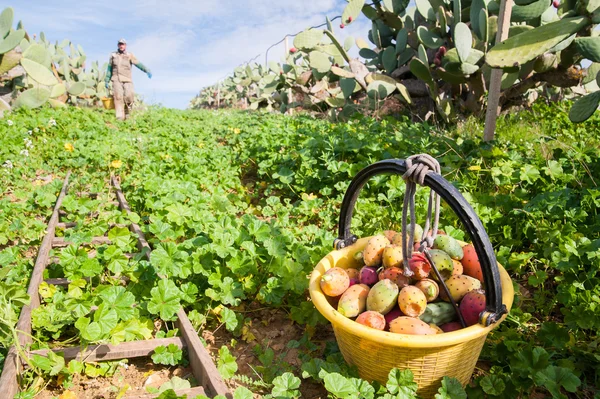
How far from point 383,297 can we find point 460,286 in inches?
15.2

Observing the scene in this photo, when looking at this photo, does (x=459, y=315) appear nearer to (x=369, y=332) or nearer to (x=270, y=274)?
(x=369, y=332)

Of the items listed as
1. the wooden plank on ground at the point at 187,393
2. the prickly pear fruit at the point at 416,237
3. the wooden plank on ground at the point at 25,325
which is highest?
the prickly pear fruit at the point at 416,237

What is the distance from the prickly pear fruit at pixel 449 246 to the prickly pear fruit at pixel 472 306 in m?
0.27

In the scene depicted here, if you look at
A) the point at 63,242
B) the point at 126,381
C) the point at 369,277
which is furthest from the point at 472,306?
the point at 63,242

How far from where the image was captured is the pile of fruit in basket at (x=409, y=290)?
182 centimetres

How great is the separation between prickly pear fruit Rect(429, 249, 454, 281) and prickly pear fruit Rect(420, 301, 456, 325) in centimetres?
14

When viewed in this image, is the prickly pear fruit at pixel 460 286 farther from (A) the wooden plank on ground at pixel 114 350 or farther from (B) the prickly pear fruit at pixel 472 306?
(A) the wooden plank on ground at pixel 114 350

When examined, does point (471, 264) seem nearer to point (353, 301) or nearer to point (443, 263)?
point (443, 263)

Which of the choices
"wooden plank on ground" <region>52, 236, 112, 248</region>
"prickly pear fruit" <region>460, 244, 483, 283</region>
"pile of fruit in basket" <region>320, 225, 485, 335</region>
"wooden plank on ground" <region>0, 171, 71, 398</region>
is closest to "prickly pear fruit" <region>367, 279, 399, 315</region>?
"pile of fruit in basket" <region>320, 225, 485, 335</region>

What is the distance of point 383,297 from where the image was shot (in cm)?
187

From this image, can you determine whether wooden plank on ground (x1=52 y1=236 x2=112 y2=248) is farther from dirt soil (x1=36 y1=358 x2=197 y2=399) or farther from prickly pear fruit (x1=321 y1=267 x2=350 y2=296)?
prickly pear fruit (x1=321 y1=267 x2=350 y2=296)

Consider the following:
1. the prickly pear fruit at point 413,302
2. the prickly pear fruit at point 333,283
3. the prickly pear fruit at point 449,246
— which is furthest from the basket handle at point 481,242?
the prickly pear fruit at point 333,283

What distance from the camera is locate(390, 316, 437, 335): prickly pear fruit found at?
1720 mm

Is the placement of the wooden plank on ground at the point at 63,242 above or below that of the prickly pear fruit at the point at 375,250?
Result: below
